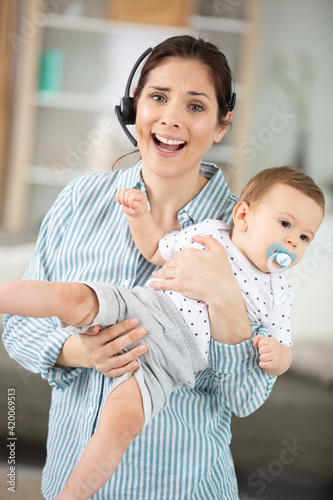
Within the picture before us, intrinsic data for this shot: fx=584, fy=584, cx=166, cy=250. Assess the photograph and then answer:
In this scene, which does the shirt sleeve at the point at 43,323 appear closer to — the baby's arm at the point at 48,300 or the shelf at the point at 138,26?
the baby's arm at the point at 48,300

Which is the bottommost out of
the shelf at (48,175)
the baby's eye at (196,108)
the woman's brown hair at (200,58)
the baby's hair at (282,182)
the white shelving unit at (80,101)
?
the shelf at (48,175)

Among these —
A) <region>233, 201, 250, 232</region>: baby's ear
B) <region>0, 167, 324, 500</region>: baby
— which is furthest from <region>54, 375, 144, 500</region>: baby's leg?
<region>233, 201, 250, 232</region>: baby's ear

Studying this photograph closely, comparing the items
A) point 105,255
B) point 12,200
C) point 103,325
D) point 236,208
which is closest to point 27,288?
point 103,325

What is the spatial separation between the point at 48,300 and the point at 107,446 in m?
0.23

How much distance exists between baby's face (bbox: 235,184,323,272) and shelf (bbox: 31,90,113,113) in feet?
10.2

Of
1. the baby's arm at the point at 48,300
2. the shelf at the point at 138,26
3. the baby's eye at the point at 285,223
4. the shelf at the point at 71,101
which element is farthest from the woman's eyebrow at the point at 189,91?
the shelf at the point at 71,101

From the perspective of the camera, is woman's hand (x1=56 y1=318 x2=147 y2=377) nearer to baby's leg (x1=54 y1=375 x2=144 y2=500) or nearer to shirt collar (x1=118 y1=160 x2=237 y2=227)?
baby's leg (x1=54 y1=375 x2=144 y2=500)

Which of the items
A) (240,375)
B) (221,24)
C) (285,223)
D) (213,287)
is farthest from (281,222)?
(221,24)

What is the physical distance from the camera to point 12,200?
4109 mm

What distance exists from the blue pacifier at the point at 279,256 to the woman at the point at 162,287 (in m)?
0.08

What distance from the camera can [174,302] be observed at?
38.8 inches

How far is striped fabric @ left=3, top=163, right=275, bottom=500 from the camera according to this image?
1055 mm

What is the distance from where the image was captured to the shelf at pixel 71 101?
13.0ft

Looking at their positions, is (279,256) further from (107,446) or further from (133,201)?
(107,446)
